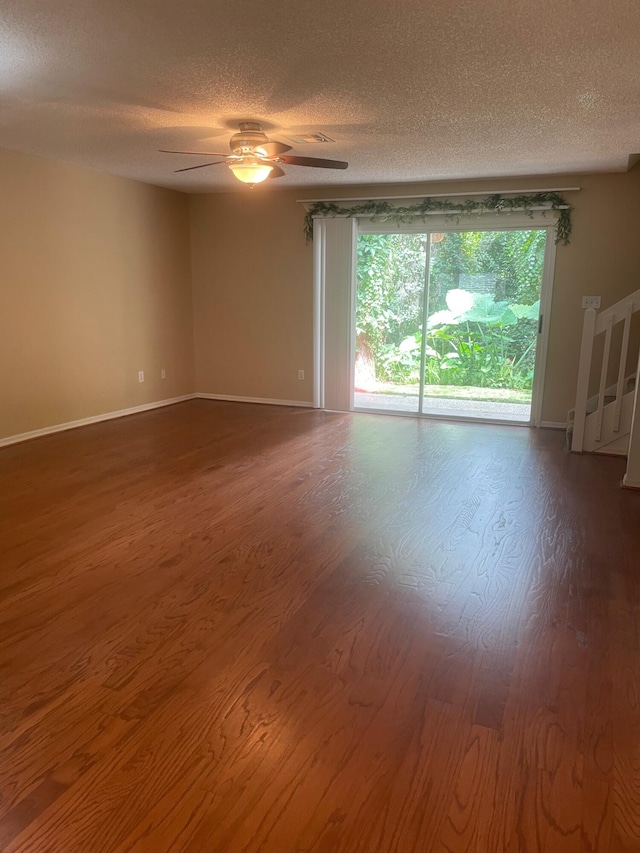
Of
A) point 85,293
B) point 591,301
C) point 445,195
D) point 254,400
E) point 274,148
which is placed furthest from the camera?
point 254,400

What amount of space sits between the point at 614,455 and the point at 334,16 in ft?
13.5

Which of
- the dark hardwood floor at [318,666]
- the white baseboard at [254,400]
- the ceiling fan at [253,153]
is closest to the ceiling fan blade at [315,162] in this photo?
the ceiling fan at [253,153]

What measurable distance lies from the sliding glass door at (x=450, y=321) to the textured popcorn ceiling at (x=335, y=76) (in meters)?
1.30

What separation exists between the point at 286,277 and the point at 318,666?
5497 mm

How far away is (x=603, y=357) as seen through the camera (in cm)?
499

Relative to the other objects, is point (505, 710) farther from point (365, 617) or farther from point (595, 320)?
point (595, 320)

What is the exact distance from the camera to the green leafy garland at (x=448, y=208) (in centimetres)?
573

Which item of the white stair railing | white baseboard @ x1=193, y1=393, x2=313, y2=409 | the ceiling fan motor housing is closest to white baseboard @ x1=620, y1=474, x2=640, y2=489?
the white stair railing

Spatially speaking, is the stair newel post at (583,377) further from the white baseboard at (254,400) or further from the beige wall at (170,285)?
the white baseboard at (254,400)

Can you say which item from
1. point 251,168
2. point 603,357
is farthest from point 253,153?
point 603,357

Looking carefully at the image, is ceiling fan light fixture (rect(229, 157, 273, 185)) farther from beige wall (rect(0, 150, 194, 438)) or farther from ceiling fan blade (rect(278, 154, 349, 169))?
beige wall (rect(0, 150, 194, 438))

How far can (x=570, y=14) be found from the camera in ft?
7.79

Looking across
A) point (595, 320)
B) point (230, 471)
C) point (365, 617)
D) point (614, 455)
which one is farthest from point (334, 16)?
point (614, 455)

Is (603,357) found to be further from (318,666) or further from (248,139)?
(318,666)
